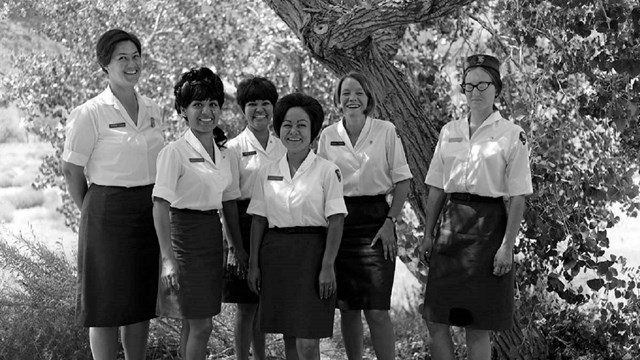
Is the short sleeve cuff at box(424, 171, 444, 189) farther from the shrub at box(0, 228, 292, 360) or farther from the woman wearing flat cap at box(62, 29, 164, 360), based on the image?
the shrub at box(0, 228, 292, 360)

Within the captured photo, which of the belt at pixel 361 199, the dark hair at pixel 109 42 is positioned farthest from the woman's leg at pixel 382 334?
the dark hair at pixel 109 42

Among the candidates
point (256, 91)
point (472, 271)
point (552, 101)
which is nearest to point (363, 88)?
point (256, 91)

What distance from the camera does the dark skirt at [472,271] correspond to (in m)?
4.20

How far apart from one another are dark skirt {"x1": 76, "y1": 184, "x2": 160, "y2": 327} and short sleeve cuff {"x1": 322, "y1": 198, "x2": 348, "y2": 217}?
0.82 metres

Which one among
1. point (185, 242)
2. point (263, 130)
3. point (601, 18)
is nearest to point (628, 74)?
point (601, 18)

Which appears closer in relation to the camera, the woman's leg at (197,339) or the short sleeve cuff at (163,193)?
the short sleeve cuff at (163,193)

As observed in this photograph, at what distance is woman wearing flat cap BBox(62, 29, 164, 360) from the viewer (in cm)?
420

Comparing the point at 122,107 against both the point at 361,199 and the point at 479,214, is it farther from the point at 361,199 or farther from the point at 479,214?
the point at 479,214

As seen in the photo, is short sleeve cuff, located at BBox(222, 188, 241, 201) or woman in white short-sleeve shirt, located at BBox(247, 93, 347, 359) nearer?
woman in white short-sleeve shirt, located at BBox(247, 93, 347, 359)

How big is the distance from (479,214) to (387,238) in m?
0.46

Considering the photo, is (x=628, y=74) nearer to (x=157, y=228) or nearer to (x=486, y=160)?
(x=486, y=160)

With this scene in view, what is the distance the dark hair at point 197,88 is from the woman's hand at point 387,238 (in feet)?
3.14

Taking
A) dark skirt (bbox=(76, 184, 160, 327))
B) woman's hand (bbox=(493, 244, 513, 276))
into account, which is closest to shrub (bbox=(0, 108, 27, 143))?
dark skirt (bbox=(76, 184, 160, 327))

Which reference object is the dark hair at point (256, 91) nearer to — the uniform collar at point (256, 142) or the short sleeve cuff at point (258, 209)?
the uniform collar at point (256, 142)
